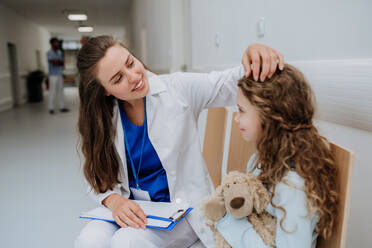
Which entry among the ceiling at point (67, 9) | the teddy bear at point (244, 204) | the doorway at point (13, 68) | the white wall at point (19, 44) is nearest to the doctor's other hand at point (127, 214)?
the teddy bear at point (244, 204)

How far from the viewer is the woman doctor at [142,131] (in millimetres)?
1196

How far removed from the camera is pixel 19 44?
11.4m

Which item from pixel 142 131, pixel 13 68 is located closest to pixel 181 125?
pixel 142 131

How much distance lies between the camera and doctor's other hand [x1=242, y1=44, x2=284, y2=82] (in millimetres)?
918

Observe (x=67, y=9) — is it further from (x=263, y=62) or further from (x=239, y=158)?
(x=263, y=62)

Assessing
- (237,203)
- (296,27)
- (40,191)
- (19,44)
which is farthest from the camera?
(19,44)

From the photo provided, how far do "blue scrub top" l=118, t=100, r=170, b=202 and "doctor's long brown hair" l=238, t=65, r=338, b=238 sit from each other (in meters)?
0.49

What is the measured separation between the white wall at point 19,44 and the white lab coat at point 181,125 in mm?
8974

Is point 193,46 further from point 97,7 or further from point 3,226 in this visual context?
point 97,7

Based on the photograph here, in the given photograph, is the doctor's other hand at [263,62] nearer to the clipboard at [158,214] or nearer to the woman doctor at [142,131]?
the woman doctor at [142,131]

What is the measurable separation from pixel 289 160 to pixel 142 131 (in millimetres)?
665

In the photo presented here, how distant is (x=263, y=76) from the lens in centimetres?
91

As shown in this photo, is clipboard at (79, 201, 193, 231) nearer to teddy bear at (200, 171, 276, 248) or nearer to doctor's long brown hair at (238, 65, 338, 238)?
teddy bear at (200, 171, 276, 248)

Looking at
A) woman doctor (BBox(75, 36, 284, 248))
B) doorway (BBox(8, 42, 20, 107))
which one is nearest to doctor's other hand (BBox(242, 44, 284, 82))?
woman doctor (BBox(75, 36, 284, 248))
